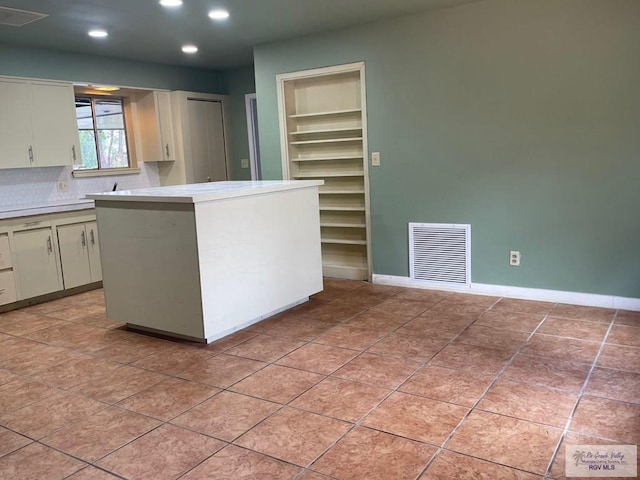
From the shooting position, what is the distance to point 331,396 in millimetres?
2756

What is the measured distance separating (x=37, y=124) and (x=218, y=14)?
2140 millimetres

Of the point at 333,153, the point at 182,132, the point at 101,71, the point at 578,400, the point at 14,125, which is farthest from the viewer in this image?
the point at 182,132

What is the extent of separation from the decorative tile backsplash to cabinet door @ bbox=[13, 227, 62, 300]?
583 millimetres

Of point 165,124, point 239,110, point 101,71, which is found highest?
→ point 101,71

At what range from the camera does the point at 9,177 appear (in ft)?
16.7

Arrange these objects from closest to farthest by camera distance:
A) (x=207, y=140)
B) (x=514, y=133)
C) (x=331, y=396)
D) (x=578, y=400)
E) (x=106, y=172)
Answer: (x=578, y=400), (x=331, y=396), (x=514, y=133), (x=106, y=172), (x=207, y=140)

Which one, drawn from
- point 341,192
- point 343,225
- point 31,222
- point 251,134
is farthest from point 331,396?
point 251,134

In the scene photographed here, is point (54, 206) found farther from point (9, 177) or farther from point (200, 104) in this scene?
point (200, 104)

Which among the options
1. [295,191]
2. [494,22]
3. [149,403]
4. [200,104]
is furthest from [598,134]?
[200,104]

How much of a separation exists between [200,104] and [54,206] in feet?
7.61

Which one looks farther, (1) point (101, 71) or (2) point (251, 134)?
(2) point (251, 134)

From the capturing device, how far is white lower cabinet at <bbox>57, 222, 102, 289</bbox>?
16.6 feet

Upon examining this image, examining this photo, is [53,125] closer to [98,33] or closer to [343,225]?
[98,33]

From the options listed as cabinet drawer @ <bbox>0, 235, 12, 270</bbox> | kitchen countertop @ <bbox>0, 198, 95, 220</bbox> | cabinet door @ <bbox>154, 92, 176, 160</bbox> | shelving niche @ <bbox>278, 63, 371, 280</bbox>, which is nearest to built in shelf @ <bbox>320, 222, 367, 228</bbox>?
shelving niche @ <bbox>278, 63, 371, 280</bbox>
